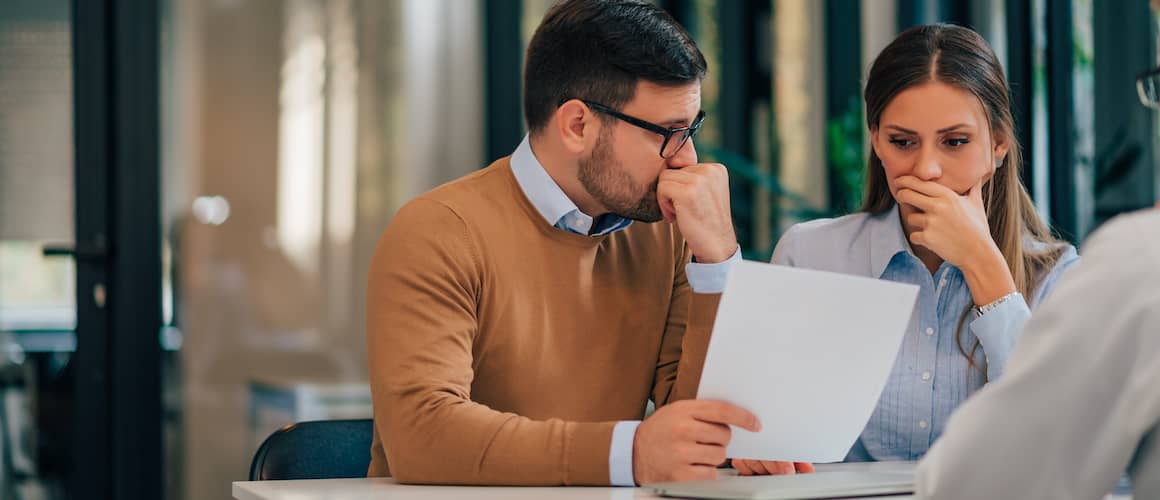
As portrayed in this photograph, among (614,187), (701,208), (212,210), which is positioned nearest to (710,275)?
(701,208)

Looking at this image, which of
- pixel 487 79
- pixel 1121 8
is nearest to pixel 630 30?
pixel 1121 8

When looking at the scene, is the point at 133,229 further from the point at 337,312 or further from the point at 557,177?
the point at 557,177

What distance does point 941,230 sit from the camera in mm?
1767

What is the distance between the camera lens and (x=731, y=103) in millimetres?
4578

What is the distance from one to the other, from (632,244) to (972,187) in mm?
538

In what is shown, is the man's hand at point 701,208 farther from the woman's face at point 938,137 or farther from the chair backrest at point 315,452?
the chair backrest at point 315,452

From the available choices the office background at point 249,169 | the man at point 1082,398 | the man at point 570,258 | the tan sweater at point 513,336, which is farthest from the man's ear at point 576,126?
the office background at point 249,169

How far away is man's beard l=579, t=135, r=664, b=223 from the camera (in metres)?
1.75

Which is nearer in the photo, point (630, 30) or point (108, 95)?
point (630, 30)

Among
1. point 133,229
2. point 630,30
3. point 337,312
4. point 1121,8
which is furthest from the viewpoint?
point 337,312

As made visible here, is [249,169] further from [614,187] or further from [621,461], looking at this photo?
[621,461]

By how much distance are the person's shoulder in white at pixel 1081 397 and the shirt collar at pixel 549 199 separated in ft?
2.99

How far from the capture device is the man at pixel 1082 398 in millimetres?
849

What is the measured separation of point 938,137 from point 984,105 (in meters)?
0.10
